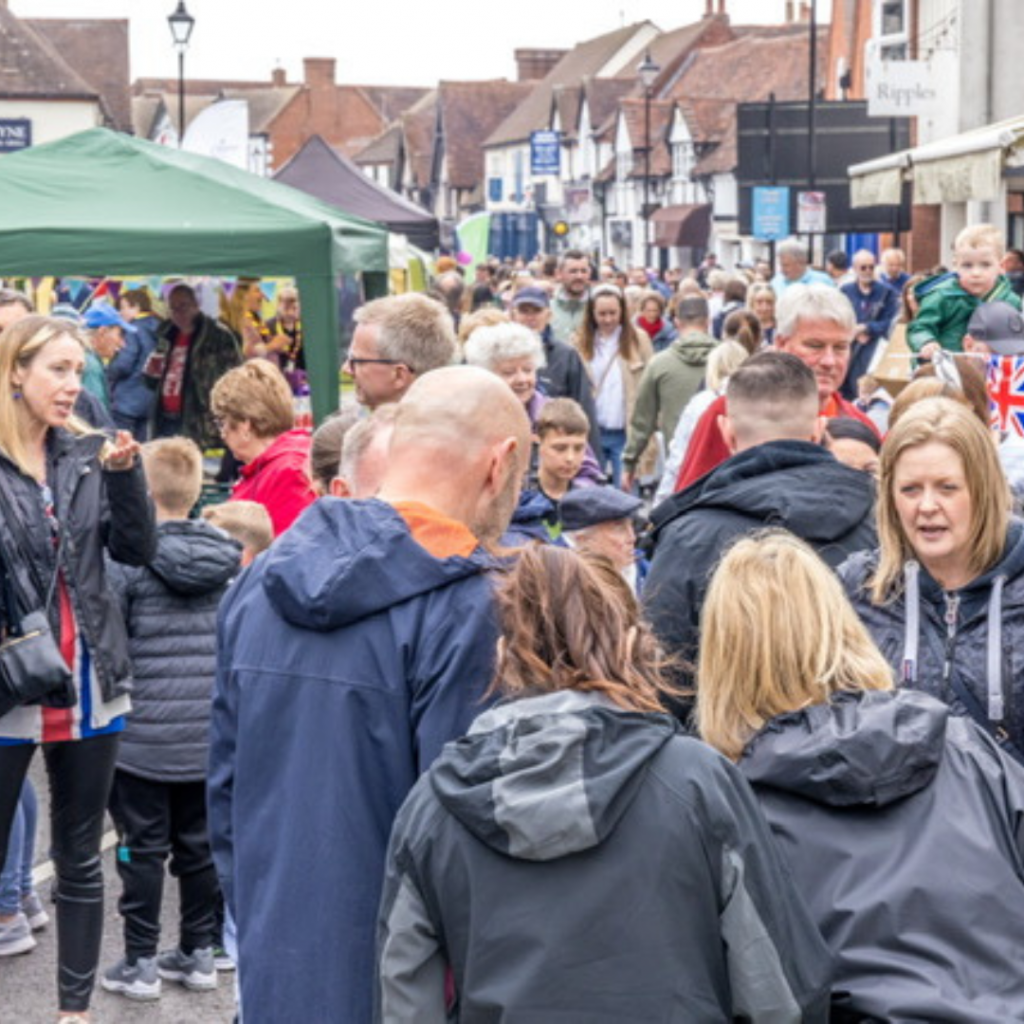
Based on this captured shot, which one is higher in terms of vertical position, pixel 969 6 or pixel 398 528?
pixel 969 6

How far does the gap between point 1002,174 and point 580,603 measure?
39.9ft

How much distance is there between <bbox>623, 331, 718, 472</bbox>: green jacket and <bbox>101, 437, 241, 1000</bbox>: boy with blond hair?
661cm

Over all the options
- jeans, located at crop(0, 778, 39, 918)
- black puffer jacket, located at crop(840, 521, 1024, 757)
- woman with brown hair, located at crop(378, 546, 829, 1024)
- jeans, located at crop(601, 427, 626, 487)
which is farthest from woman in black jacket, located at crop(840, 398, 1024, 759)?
jeans, located at crop(601, 427, 626, 487)

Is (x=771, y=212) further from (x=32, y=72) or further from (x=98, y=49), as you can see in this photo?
(x=98, y=49)

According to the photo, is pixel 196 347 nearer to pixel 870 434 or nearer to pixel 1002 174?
pixel 1002 174

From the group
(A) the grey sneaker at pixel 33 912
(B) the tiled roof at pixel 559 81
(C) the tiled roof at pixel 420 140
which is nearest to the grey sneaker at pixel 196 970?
(A) the grey sneaker at pixel 33 912

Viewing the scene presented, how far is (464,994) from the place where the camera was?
324 cm

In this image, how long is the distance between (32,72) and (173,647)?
65140mm

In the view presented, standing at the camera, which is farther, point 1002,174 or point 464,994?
point 1002,174

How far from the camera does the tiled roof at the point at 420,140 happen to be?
395 ft

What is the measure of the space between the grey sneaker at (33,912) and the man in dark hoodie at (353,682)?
142 inches

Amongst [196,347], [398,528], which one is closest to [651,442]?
[196,347]

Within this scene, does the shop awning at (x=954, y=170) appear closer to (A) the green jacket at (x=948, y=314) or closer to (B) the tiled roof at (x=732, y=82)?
(A) the green jacket at (x=948, y=314)

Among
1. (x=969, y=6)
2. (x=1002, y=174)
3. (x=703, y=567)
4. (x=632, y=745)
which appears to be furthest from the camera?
(x=969, y=6)
